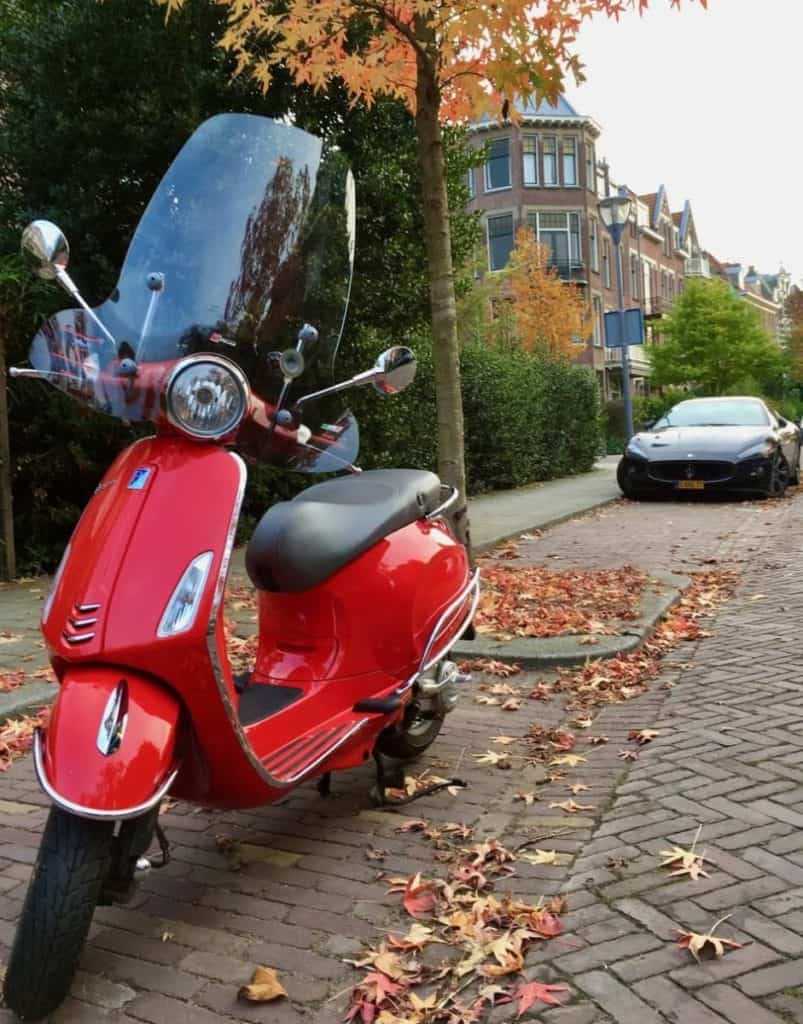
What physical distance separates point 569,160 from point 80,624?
44978 millimetres

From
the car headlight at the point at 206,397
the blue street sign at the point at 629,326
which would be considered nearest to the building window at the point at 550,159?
the blue street sign at the point at 629,326

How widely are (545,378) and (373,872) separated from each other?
14.7 meters

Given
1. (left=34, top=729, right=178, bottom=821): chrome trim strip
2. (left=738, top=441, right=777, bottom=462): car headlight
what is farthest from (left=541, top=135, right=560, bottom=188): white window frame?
(left=34, top=729, right=178, bottom=821): chrome trim strip

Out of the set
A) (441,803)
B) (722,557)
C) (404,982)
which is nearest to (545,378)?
(722,557)

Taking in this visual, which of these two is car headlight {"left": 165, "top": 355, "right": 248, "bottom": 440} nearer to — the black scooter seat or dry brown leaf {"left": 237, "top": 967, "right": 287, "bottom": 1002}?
the black scooter seat

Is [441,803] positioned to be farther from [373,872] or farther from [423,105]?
[423,105]

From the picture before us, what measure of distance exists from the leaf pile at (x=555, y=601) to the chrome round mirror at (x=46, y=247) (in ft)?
11.3

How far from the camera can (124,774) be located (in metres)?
2.04

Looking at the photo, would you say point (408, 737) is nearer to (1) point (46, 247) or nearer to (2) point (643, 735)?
(2) point (643, 735)

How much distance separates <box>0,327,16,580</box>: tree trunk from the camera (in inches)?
272

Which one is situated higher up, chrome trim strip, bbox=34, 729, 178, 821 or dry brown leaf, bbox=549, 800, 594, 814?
chrome trim strip, bbox=34, 729, 178, 821

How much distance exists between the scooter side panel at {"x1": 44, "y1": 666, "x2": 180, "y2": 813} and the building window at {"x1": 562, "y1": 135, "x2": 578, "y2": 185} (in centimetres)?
4434

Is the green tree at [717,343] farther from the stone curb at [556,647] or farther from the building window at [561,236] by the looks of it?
the stone curb at [556,647]

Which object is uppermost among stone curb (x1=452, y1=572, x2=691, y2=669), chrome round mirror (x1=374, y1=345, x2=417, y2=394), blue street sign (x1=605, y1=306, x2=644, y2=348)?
blue street sign (x1=605, y1=306, x2=644, y2=348)
